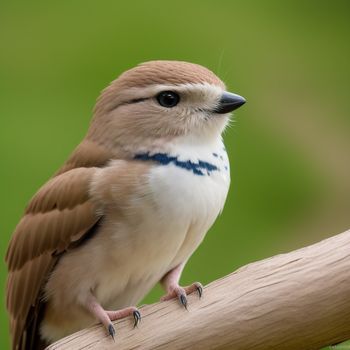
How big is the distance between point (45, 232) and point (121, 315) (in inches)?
7.9

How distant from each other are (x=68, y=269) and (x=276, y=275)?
349mm

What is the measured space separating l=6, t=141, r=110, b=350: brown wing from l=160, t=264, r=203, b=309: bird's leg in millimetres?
154

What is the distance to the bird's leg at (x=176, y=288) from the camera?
151 centimetres

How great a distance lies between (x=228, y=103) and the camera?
65.8 inches

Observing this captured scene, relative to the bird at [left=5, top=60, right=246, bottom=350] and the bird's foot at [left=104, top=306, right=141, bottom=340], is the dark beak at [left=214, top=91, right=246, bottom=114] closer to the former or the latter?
the bird at [left=5, top=60, right=246, bottom=350]

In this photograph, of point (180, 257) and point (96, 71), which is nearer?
point (180, 257)

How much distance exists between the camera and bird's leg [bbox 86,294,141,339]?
1.53 metres

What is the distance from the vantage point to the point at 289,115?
2682 mm

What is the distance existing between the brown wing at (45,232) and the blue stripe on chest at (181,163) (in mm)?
68

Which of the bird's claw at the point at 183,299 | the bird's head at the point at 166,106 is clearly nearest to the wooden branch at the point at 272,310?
the bird's claw at the point at 183,299

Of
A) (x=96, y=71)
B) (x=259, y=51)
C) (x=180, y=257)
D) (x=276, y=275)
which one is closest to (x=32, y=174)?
(x=96, y=71)

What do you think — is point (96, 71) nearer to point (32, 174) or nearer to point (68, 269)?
point (32, 174)

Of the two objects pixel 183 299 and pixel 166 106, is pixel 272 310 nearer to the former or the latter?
pixel 183 299

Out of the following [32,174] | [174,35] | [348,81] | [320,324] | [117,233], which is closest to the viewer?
[320,324]
